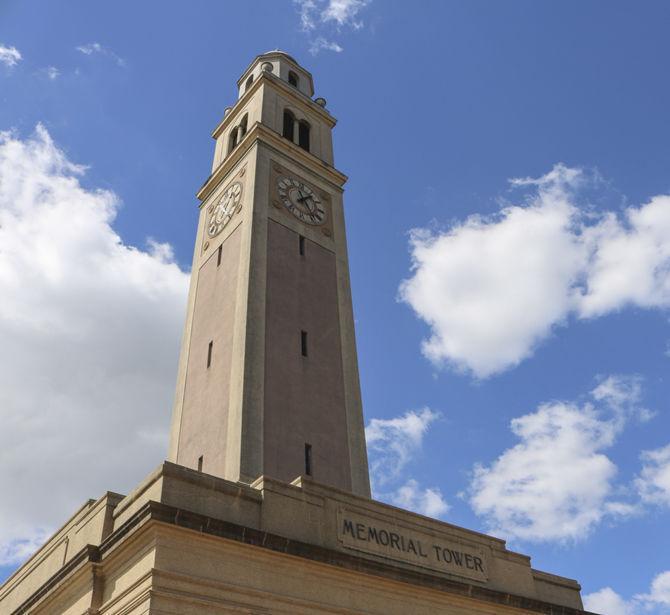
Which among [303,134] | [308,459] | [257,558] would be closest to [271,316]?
[308,459]

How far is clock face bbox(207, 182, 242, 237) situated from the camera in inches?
1473

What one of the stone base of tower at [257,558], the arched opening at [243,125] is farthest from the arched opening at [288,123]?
the stone base of tower at [257,558]

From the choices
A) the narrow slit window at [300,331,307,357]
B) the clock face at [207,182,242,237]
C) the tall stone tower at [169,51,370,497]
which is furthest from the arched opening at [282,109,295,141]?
the narrow slit window at [300,331,307,357]

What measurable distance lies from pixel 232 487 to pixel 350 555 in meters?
3.69

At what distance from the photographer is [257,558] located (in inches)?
742

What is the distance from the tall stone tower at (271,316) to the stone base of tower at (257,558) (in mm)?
5651

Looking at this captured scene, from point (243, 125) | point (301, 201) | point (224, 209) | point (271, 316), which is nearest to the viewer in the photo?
point (271, 316)

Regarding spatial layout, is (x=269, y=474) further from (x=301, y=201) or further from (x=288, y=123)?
(x=288, y=123)

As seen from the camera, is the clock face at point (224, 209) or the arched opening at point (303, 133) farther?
the arched opening at point (303, 133)

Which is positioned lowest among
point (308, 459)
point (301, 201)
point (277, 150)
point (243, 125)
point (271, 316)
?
point (308, 459)

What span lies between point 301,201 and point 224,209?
3.93m

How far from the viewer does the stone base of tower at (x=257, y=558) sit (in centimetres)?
1766

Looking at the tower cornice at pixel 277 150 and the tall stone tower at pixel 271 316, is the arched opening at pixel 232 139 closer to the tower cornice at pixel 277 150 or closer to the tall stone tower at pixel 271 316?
the tall stone tower at pixel 271 316

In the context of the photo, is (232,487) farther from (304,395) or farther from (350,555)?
(304,395)
